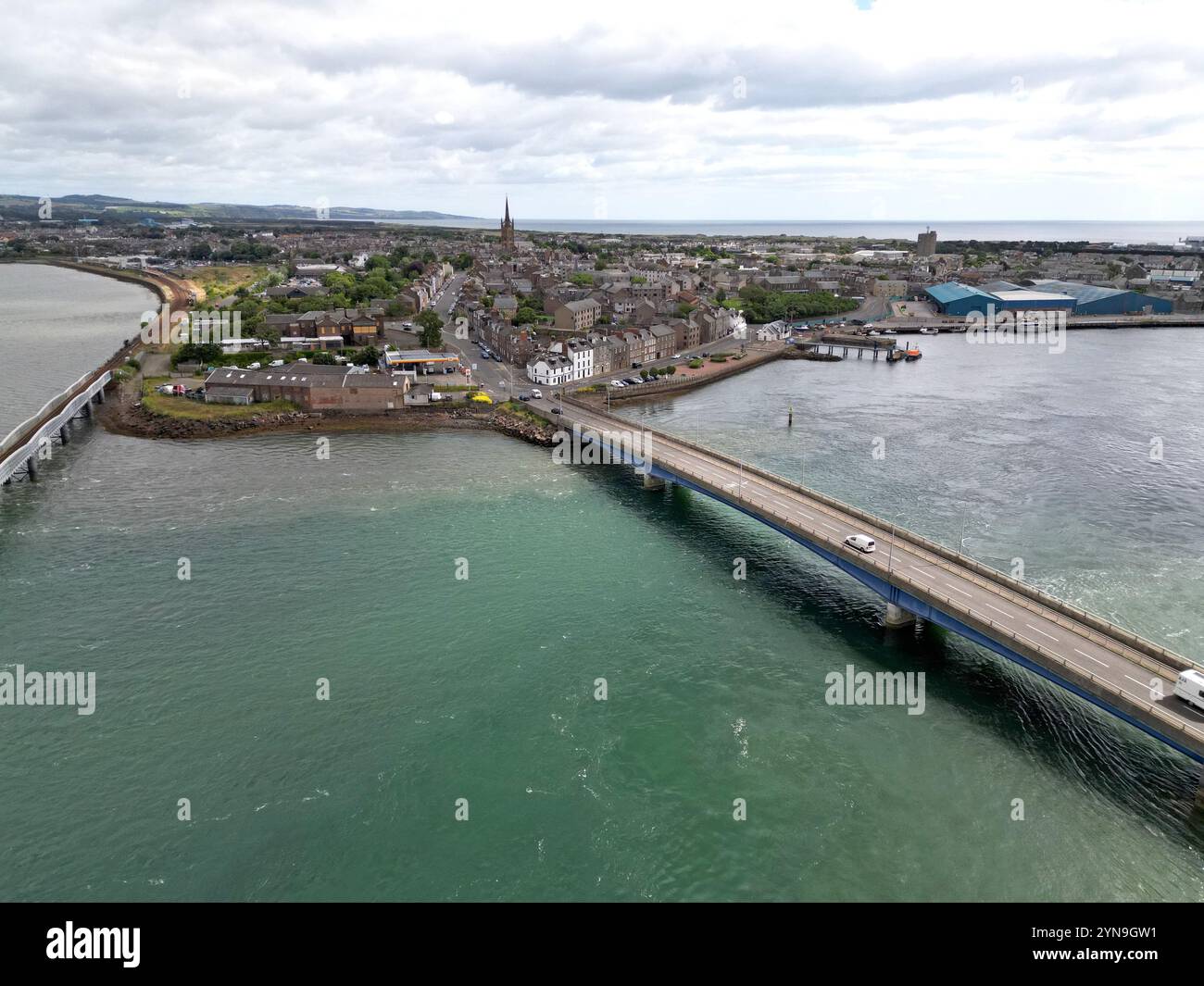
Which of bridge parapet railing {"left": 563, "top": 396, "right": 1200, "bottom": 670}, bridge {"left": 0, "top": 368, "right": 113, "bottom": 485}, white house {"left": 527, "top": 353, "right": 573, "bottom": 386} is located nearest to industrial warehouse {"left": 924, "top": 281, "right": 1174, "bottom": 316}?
white house {"left": 527, "top": 353, "right": 573, "bottom": 386}
